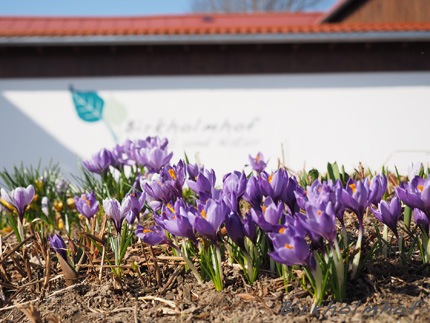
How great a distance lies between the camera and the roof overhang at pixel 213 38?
857cm

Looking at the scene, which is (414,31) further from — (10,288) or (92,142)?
(10,288)

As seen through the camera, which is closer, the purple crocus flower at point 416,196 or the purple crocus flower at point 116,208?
the purple crocus flower at point 416,196

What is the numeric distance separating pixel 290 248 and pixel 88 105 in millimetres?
8947

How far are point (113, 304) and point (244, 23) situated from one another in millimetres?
11676

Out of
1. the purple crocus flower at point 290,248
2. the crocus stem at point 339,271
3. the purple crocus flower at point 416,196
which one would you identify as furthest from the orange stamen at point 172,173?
the purple crocus flower at point 416,196

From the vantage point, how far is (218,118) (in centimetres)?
948

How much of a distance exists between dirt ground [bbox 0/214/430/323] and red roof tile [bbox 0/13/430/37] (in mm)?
7430

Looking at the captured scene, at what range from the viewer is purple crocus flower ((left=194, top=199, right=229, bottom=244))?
4.35 feet

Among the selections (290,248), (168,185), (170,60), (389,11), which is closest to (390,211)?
(290,248)

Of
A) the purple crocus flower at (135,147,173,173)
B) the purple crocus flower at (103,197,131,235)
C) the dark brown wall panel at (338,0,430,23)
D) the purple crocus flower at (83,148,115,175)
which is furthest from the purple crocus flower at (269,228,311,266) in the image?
the dark brown wall panel at (338,0,430,23)

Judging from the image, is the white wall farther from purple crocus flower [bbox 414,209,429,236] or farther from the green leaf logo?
purple crocus flower [bbox 414,209,429,236]

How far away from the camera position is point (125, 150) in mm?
2631

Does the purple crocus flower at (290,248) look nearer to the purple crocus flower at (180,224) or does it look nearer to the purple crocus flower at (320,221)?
the purple crocus flower at (320,221)

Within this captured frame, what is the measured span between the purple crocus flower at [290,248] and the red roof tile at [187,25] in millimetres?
7841
